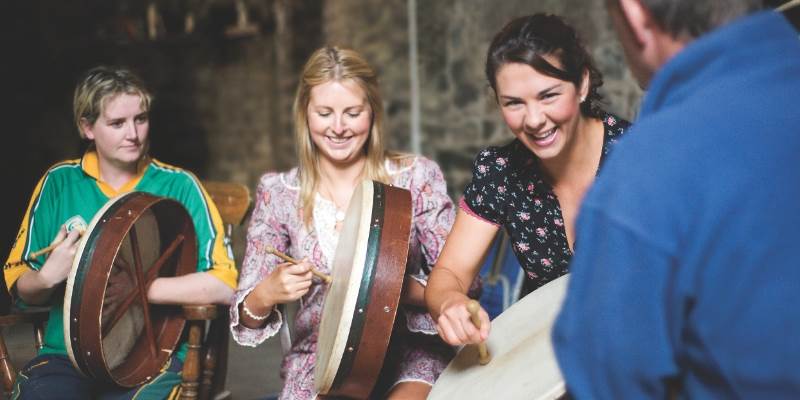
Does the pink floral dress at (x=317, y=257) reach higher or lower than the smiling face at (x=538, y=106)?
lower

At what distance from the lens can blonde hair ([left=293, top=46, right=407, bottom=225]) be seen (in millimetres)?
2252

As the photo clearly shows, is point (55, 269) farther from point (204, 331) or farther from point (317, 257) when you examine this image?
point (317, 257)

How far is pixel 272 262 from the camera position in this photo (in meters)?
2.31

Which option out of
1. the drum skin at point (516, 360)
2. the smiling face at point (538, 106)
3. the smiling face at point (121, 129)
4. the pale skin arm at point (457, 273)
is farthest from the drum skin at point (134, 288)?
the smiling face at point (538, 106)

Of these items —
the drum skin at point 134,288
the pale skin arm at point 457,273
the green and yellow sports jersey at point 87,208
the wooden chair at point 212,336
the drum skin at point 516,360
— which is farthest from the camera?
the green and yellow sports jersey at point 87,208

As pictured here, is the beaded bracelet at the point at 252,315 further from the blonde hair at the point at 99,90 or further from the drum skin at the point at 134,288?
the blonde hair at the point at 99,90

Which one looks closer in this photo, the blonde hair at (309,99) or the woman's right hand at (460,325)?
the woman's right hand at (460,325)

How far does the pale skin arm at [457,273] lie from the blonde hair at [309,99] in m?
0.41

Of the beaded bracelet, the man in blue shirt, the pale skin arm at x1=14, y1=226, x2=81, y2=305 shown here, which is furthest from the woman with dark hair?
the pale skin arm at x1=14, y1=226, x2=81, y2=305

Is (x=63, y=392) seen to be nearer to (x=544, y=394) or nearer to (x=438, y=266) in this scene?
(x=438, y=266)

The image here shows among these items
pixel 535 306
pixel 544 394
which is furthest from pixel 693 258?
pixel 535 306

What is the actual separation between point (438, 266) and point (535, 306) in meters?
0.32

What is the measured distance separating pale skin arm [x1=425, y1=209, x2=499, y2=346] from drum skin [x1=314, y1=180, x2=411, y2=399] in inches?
5.0

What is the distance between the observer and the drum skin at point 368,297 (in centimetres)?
173
